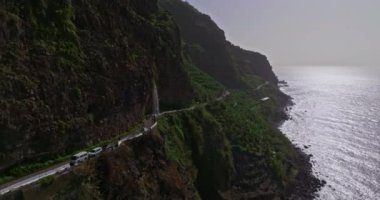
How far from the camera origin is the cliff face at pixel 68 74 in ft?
135

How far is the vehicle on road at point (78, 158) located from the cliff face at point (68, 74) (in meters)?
2.49

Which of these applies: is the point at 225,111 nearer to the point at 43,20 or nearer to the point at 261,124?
the point at 261,124

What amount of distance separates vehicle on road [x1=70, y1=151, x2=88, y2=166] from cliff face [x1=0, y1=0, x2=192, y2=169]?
8.16ft

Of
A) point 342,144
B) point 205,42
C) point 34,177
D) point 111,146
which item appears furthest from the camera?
point 205,42

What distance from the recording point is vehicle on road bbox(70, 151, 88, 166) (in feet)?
141

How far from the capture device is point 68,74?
48375mm

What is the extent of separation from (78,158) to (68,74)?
10483 mm

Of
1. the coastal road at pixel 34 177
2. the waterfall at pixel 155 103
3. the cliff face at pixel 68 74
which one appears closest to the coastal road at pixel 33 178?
the coastal road at pixel 34 177

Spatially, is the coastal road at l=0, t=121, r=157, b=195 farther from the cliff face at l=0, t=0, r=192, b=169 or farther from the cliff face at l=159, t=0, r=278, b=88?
the cliff face at l=159, t=0, r=278, b=88

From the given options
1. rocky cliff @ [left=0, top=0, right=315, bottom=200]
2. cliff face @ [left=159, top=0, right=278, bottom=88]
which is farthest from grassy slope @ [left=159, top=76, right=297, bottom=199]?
cliff face @ [left=159, top=0, right=278, bottom=88]

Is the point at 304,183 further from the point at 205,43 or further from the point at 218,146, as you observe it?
the point at 205,43

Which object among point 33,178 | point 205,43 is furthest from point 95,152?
point 205,43

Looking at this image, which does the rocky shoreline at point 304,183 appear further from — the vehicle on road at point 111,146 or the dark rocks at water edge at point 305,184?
the vehicle on road at point 111,146

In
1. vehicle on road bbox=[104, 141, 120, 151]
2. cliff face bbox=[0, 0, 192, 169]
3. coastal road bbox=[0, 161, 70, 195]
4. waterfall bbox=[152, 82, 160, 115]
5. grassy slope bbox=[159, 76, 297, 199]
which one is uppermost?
cliff face bbox=[0, 0, 192, 169]
